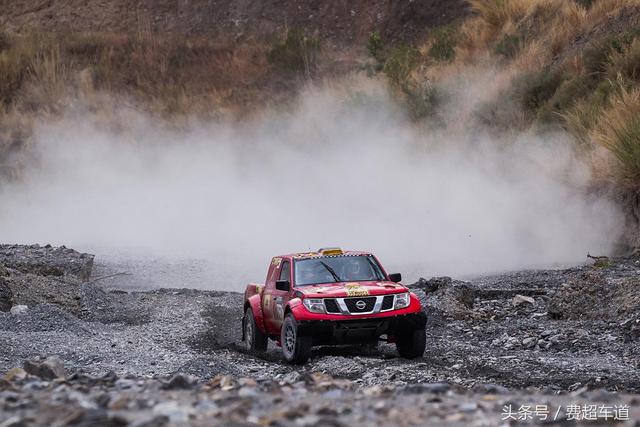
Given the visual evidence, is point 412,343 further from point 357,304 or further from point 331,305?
point 331,305

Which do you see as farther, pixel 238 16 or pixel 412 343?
pixel 238 16

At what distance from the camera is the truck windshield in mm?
14203

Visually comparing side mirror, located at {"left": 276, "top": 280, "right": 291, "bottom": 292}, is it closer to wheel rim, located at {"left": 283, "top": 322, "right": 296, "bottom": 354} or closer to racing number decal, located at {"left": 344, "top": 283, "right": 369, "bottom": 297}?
wheel rim, located at {"left": 283, "top": 322, "right": 296, "bottom": 354}

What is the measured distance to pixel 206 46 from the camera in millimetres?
51906

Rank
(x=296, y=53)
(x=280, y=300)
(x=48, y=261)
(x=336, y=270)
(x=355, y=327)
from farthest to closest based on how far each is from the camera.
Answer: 1. (x=296, y=53)
2. (x=48, y=261)
3. (x=336, y=270)
4. (x=280, y=300)
5. (x=355, y=327)

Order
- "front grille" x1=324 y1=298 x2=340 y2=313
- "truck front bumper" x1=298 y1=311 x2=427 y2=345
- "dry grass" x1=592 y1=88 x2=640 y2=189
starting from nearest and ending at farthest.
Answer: "truck front bumper" x1=298 y1=311 x2=427 y2=345 → "front grille" x1=324 y1=298 x2=340 y2=313 → "dry grass" x1=592 y1=88 x2=640 y2=189

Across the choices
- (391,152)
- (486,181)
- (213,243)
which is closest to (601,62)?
(486,181)

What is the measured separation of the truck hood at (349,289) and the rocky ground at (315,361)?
79cm

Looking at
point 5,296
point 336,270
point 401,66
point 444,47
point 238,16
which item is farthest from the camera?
point 238,16

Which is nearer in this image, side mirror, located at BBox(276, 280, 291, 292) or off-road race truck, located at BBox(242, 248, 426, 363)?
off-road race truck, located at BBox(242, 248, 426, 363)

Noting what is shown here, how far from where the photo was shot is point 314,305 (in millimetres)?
13250

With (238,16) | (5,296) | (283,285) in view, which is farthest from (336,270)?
(238,16)

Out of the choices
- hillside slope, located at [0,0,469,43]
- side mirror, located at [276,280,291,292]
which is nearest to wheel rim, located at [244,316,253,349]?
side mirror, located at [276,280,291,292]

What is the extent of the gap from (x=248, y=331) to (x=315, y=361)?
7.38ft
